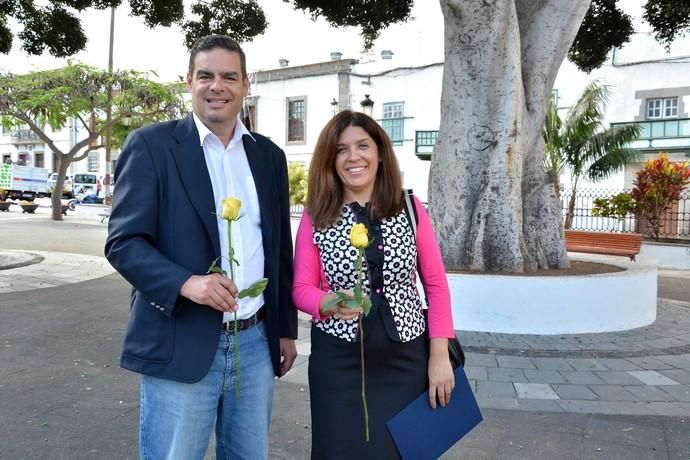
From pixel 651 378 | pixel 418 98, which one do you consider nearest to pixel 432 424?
pixel 651 378

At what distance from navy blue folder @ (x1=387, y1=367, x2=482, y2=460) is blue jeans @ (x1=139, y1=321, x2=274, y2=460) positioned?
0.48m

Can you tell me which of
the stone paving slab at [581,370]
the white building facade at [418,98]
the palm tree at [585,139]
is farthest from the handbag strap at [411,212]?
the white building facade at [418,98]

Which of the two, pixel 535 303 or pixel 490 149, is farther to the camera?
pixel 490 149

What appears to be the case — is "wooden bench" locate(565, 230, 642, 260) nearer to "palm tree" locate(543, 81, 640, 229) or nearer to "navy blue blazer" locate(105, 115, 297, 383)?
"palm tree" locate(543, 81, 640, 229)

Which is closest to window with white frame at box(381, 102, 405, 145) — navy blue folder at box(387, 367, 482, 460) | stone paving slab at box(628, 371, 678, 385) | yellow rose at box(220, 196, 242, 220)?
stone paving slab at box(628, 371, 678, 385)

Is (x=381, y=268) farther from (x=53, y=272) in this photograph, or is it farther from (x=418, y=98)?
(x=418, y=98)

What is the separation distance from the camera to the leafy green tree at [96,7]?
8.55 m

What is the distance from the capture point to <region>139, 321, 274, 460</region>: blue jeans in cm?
178

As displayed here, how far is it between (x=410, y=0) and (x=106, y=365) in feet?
24.5

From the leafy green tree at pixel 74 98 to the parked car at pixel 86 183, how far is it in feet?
49.5

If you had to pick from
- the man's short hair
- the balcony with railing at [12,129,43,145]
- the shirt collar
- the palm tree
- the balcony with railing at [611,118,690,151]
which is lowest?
the shirt collar

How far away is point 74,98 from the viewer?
19.2 meters

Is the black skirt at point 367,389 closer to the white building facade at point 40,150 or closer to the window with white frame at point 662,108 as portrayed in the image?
the window with white frame at point 662,108

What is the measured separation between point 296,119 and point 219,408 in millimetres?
28675
